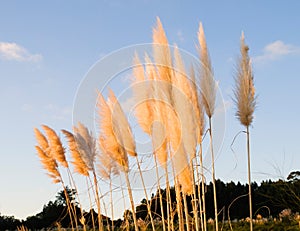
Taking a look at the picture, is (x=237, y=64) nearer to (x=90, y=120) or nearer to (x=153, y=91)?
(x=153, y=91)

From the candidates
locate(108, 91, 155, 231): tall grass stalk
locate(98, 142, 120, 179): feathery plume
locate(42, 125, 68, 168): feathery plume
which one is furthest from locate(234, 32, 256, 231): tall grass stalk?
locate(42, 125, 68, 168): feathery plume

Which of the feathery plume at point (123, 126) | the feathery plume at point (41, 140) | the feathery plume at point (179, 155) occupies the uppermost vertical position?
the feathery plume at point (41, 140)

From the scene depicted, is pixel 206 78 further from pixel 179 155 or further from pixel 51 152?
pixel 51 152

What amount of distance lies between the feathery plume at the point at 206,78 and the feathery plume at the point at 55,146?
1554 mm

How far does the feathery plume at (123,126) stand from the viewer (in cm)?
315

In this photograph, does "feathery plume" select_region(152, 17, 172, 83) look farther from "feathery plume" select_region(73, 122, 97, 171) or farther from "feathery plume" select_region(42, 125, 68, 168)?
"feathery plume" select_region(42, 125, 68, 168)

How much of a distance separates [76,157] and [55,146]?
10.5 inches

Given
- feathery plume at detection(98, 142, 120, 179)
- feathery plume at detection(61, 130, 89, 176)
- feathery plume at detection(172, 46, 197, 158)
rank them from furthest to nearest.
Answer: feathery plume at detection(61, 130, 89, 176) < feathery plume at detection(98, 142, 120, 179) < feathery plume at detection(172, 46, 197, 158)

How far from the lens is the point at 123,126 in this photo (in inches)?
124

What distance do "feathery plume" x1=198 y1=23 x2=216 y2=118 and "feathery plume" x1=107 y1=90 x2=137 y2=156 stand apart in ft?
1.78

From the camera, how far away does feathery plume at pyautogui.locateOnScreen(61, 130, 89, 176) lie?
3.81 metres

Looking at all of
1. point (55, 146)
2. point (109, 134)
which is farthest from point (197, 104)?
point (55, 146)

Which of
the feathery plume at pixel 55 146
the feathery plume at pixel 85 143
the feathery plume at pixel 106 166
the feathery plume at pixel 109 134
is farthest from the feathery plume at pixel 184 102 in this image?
the feathery plume at pixel 55 146

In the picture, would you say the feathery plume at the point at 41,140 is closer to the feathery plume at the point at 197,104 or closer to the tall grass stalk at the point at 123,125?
the tall grass stalk at the point at 123,125
